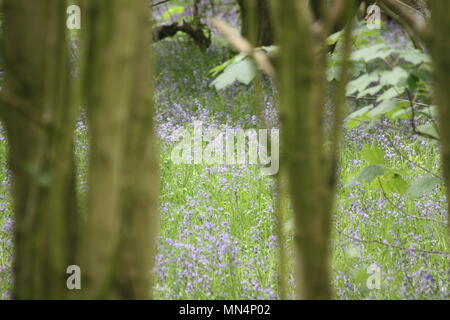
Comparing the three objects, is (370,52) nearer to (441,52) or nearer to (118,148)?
(441,52)

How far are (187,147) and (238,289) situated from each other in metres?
2.61

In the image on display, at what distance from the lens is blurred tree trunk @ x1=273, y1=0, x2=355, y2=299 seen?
58.4 inches

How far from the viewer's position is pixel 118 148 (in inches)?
57.3

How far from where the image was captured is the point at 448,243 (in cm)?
371

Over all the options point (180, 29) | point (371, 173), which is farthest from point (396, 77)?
point (180, 29)

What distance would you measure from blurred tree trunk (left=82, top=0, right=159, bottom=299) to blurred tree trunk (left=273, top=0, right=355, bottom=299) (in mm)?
334

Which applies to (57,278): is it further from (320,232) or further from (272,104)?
(272,104)

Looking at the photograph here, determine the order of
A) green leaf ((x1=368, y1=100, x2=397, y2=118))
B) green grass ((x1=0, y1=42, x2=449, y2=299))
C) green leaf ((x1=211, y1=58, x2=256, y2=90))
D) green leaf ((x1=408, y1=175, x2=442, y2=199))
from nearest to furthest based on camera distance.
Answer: green leaf ((x1=211, y1=58, x2=256, y2=90)), green leaf ((x1=368, y1=100, x2=397, y2=118)), green leaf ((x1=408, y1=175, x2=442, y2=199)), green grass ((x1=0, y1=42, x2=449, y2=299))

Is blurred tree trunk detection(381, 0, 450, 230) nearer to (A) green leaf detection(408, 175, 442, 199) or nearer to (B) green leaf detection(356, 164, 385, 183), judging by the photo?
(B) green leaf detection(356, 164, 385, 183)
